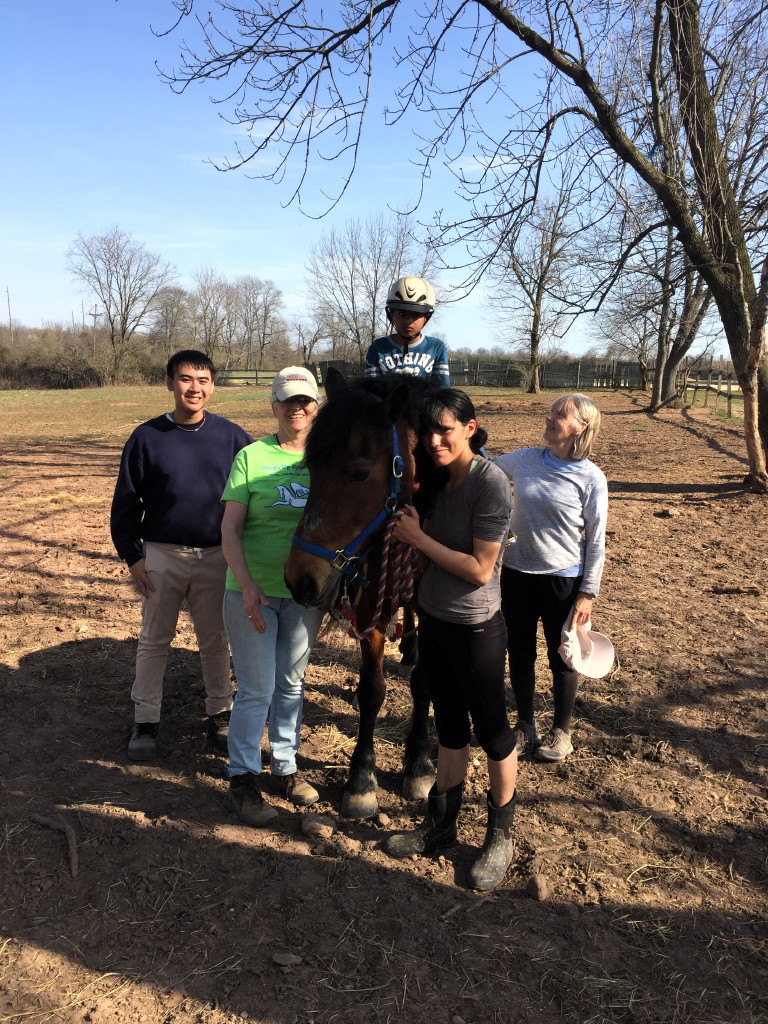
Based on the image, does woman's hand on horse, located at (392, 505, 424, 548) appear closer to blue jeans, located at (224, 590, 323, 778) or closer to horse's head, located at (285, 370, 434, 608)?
horse's head, located at (285, 370, 434, 608)

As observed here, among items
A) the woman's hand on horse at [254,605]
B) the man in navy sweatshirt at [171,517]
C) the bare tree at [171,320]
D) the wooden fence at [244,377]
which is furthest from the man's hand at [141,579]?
the bare tree at [171,320]

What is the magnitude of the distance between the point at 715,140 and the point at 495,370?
39.6m

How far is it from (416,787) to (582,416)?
1996 mm

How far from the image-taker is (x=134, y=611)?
5418 mm

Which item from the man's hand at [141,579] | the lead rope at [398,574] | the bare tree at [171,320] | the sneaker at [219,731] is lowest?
the sneaker at [219,731]

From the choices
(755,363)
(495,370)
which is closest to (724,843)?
(755,363)

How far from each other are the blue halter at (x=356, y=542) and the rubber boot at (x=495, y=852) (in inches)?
45.6

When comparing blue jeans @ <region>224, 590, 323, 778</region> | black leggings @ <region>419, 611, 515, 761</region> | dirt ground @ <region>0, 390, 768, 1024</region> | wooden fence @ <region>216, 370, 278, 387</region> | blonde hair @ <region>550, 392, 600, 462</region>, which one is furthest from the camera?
wooden fence @ <region>216, 370, 278, 387</region>

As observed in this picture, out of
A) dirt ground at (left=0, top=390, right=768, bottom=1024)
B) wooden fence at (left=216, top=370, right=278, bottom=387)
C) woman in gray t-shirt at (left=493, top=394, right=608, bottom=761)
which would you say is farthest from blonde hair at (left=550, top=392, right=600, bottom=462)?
wooden fence at (left=216, top=370, right=278, bottom=387)

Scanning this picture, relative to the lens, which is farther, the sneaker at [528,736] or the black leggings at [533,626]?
the sneaker at [528,736]

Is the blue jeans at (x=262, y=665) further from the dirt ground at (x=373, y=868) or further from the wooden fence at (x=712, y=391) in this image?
the wooden fence at (x=712, y=391)

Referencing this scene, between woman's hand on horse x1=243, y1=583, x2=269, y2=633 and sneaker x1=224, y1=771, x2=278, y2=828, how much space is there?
2.37 feet

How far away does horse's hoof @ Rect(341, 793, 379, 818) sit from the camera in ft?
10.1

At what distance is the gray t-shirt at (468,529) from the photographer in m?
2.40
